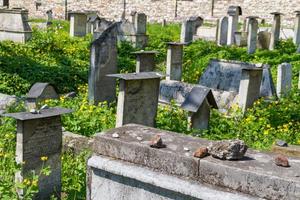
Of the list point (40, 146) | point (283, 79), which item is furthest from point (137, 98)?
point (283, 79)

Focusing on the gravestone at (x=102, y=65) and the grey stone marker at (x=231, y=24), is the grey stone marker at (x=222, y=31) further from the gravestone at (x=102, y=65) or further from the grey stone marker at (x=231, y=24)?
the gravestone at (x=102, y=65)

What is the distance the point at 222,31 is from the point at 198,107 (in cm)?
1216

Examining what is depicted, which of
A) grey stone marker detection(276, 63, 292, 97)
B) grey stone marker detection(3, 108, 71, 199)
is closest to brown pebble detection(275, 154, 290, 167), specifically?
grey stone marker detection(3, 108, 71, 199)

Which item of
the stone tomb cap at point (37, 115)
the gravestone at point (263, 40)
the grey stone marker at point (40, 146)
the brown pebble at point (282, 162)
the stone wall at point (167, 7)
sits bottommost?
the grey stone marker at point (40, 146)

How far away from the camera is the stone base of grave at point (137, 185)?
3379mm

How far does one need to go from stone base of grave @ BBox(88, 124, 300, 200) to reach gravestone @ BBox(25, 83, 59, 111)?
14.5 ft

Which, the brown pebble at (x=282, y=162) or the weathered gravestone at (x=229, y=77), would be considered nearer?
the brown pebble at (x=282, y=162)

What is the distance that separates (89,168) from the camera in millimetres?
4027

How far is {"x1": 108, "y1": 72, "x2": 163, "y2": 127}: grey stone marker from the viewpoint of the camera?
7199mm

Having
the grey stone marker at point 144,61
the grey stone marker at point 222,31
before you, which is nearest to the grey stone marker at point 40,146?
the grey stone marker at point 144,61

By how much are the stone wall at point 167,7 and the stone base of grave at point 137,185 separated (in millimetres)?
23720

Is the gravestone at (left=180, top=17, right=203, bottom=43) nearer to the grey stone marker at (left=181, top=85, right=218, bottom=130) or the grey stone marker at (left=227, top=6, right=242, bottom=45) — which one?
the grey stone marker at (left=227, top=6, right=242, bottom=45)

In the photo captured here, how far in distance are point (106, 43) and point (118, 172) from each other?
245 inches

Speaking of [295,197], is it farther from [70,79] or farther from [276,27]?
[276,27]
